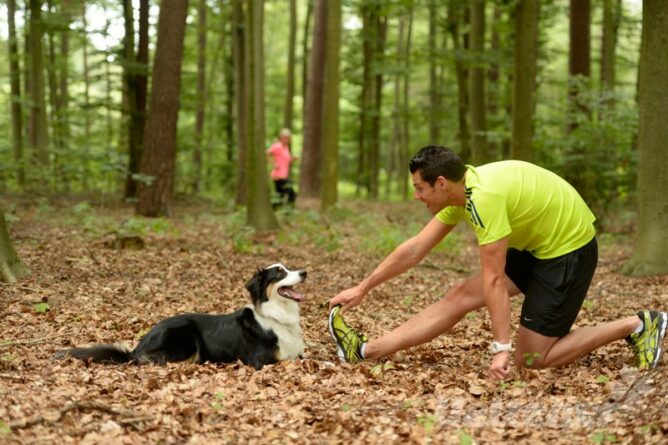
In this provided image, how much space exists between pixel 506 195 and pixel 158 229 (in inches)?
341

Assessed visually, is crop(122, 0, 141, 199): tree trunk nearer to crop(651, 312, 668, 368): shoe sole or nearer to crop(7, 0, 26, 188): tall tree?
crop(7, 0, 26, 188): tall tree

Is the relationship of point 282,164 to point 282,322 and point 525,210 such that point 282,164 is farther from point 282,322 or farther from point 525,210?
point 525,210

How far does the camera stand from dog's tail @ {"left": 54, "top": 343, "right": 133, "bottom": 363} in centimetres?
542

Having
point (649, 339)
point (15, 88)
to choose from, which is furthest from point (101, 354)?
point (15, 88)

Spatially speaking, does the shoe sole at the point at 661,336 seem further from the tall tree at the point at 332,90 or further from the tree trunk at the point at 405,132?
the tree trunk at the point at 405,132

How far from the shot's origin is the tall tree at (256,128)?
11.9m

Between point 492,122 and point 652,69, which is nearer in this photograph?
point 652,69

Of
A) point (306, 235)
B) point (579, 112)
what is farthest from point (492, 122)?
point (306, 235)

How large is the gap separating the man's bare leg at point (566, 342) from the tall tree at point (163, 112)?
10094 millimetres

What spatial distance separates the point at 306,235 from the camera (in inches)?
521

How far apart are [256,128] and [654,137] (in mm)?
6595

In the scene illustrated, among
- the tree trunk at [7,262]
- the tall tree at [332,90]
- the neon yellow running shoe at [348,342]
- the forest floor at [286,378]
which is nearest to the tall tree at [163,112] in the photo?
the tall tree at [332,90]

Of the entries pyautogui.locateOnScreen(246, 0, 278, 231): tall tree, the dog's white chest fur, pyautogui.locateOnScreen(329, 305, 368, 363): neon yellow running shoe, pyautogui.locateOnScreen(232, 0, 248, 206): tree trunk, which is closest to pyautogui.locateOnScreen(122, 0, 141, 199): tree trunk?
pyautogui.locateOnScreen(232, 0, 248, 206): tree trunk

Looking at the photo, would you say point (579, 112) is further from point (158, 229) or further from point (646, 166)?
→ point (158, 229)
